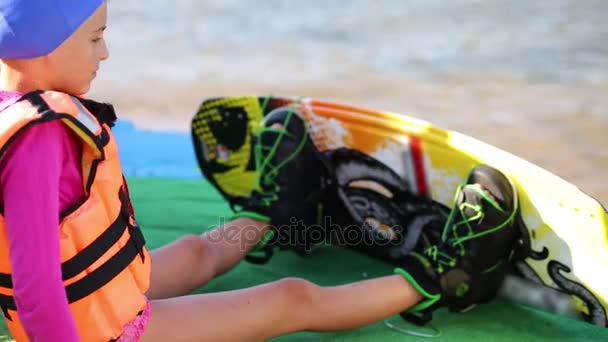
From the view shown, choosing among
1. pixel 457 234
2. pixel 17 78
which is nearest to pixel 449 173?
pixel 457 234

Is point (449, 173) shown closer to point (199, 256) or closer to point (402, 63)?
point (199, 256)

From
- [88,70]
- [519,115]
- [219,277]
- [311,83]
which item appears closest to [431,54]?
[311,83]

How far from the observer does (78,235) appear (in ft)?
4.13

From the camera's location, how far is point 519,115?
350 cm

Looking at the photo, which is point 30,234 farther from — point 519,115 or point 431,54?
point 431,54

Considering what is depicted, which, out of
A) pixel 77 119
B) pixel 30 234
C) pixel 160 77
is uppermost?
pixel 77 119

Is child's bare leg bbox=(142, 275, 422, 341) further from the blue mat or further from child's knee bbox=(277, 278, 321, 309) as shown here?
the blue mat

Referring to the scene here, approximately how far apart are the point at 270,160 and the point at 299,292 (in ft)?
1.99

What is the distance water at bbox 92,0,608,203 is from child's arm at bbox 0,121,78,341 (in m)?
2.06

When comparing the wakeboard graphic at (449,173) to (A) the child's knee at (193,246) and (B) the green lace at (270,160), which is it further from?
(A) the child's knee at (193,246)

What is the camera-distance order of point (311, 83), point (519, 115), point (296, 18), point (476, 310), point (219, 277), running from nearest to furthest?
point (476, 310)
point (219, 277)
point (519, 115)
point (311, 83)
point (296, 18)

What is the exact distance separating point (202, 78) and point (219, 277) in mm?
A: 2368

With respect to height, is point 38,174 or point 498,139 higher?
point 38,174

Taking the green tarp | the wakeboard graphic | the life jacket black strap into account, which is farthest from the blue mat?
the life jacket black strap
